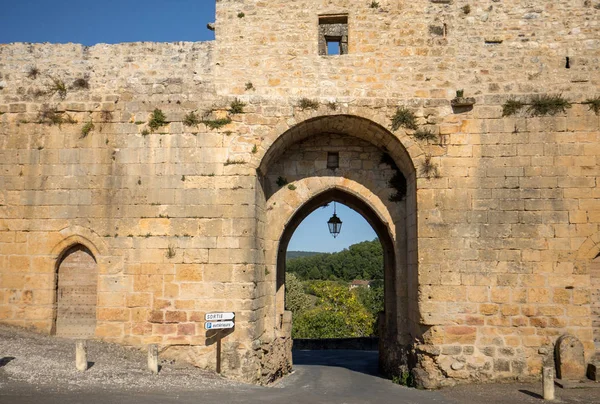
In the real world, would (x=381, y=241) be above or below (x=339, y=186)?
below

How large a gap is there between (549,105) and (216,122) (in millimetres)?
5842

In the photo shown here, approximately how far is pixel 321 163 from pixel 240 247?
107 inches

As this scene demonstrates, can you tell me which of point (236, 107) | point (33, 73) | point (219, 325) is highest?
point (33, 73)

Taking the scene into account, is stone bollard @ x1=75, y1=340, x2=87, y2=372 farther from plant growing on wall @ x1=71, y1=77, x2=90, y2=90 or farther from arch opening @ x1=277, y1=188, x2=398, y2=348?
arch opening @ x1=277, y1=188, x2=398, y2=348

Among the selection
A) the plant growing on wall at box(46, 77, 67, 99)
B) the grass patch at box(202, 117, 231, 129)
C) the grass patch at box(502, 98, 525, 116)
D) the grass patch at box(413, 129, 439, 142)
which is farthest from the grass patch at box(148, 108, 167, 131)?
the grass patch at box(502, 98, 525, 116)

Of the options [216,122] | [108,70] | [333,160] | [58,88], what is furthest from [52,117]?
[333,160]

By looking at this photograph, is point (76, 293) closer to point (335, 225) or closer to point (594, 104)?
point (335, 225)

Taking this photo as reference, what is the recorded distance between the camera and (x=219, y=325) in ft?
28.5

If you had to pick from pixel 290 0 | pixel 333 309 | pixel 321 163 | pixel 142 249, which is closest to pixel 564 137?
pixel 321 163

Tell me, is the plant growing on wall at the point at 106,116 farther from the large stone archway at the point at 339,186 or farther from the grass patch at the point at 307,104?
the grass patch at the point at 307,104

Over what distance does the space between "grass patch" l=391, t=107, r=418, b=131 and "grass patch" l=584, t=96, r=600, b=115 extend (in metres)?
2.96

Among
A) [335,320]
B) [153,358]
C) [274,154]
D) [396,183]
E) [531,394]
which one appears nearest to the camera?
[531,394]

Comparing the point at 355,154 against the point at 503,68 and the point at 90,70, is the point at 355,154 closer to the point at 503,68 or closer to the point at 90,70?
the point at 503,68

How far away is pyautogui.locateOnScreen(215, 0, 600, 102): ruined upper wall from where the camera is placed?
9305 millimetres
